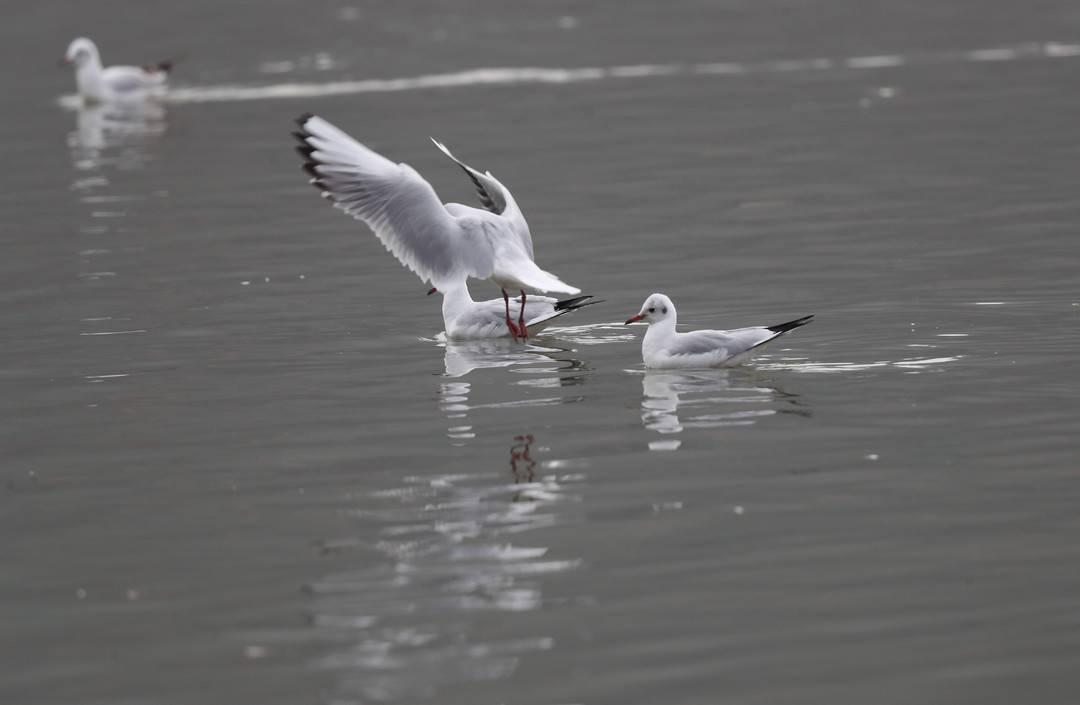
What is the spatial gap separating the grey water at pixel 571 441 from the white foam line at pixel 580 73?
9422mm

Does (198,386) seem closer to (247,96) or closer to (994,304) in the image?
(994,304)

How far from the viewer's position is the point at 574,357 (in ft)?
45.9

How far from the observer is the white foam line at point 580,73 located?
121 ft

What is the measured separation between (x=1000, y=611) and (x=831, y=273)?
9425mm

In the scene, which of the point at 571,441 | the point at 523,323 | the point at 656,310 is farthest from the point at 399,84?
the point at 571,441

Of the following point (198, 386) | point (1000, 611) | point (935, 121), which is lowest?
point (1000, 611)

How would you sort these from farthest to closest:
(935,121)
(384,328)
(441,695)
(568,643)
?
1. (935,121)
2. (384,328)
3. (568,643)
4. (441,695)

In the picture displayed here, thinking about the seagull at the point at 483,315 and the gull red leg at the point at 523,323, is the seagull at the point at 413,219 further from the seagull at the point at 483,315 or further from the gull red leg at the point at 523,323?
the seagull at the point at 483,315

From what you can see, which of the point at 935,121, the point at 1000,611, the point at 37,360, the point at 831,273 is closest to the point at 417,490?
the point at 1000,611

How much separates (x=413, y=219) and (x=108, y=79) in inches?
989

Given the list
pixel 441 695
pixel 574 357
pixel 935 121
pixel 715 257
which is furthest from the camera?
pixel 935 121

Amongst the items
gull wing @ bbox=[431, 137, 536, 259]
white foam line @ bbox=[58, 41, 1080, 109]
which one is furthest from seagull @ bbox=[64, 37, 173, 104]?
gull wing @ bbox=[431, 137, 536, 259]

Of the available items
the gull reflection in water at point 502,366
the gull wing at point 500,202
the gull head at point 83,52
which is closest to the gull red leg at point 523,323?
the gull reflection in water at point 502,366

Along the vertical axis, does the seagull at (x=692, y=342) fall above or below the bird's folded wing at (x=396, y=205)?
below
